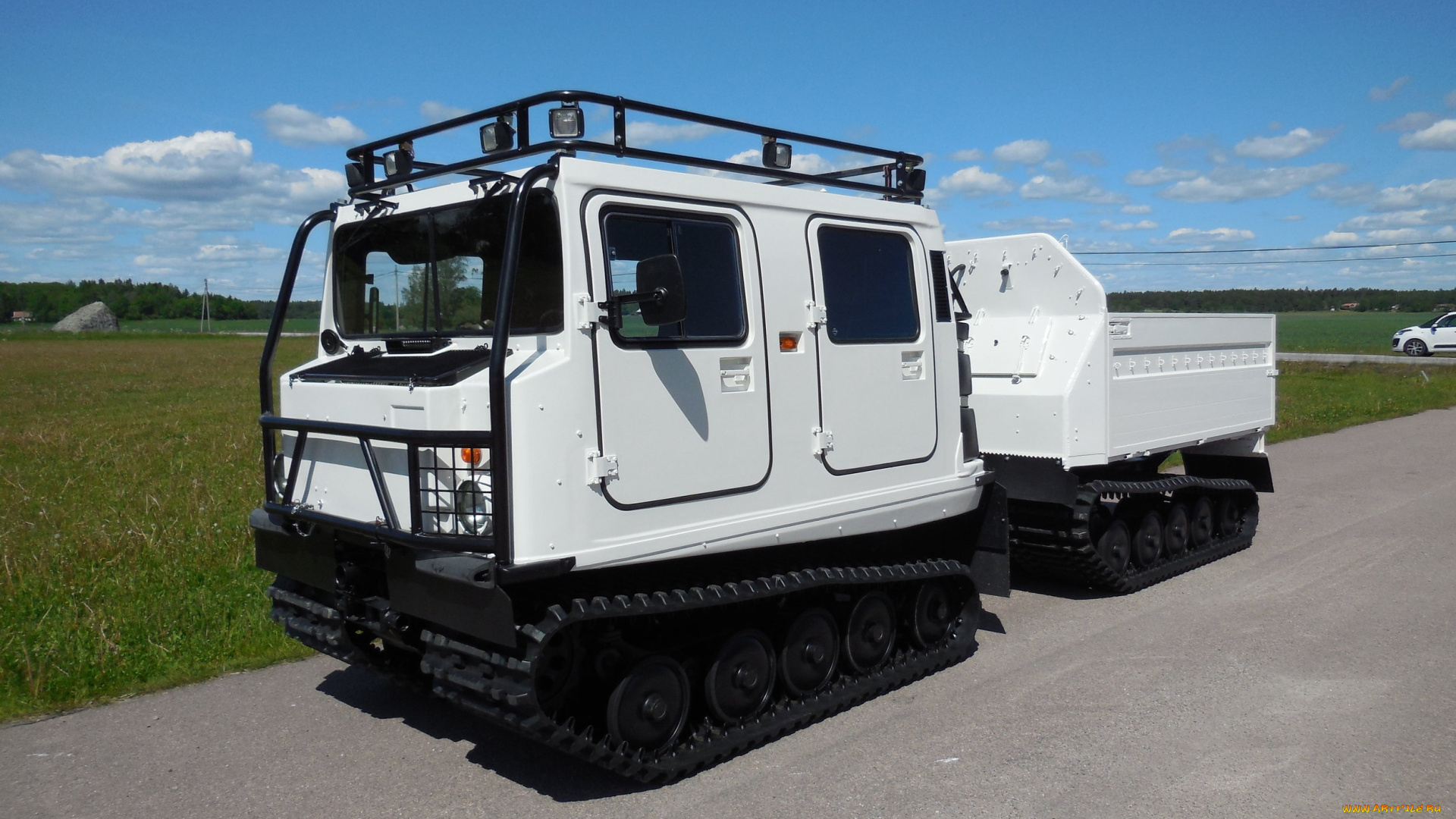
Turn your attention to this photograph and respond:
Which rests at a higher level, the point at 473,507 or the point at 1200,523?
the point at 473,507

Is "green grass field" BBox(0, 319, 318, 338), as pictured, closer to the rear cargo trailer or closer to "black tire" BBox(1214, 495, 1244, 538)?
the rear cargo trailer

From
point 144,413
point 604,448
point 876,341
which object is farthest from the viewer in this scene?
point 144,413

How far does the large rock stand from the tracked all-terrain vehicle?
86.3 metres

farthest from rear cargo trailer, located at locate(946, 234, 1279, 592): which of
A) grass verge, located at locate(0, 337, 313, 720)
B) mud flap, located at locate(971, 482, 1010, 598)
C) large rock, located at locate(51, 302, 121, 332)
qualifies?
large rock, located at locate(51, 302, 121, 332)

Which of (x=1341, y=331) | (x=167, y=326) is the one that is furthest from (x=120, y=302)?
(x=1341, y=331)

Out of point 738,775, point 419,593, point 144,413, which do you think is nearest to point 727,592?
point 738,775

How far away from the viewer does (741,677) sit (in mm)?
4730

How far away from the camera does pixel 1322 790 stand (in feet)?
13.6

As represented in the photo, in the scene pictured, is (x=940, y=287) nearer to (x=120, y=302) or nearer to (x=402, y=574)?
(x=402, y=574)

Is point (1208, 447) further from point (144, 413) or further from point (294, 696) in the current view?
point (144, 413)

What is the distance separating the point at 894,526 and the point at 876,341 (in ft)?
3.13

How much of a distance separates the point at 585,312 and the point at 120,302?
111940mm

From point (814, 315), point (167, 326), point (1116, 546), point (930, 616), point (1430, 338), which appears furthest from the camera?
point (167, 326)

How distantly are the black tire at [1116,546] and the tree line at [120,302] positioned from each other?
99447 millimetres
